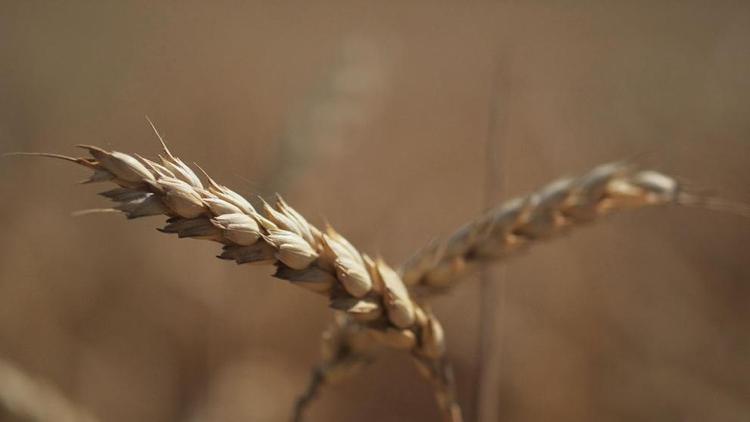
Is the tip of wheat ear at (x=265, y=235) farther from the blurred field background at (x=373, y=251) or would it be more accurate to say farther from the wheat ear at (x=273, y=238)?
the blurred field background at (x=373, y=251)

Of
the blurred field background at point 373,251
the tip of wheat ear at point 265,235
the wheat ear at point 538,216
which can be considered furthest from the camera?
the blurred field background at point 373,251

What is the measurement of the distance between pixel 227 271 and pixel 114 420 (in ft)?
1.26

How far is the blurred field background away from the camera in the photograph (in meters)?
1.49

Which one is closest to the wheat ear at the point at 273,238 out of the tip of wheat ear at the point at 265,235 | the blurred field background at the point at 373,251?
the tip of wheat ear at the point at 265,235

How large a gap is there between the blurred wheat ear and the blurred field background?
0.09 metres

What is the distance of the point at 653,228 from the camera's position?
2.06 m

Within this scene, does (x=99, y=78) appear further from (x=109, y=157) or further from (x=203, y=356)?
(x=109, y=157)

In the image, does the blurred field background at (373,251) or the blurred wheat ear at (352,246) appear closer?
the blurred wheat ear at (352,246)

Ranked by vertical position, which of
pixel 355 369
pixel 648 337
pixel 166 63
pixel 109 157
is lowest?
pixel 648 337

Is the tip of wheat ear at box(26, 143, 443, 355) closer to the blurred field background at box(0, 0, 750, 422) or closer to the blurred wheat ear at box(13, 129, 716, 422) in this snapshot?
the blurred wheat ear at box(13, 129, 716, 422)

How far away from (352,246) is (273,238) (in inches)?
4.6

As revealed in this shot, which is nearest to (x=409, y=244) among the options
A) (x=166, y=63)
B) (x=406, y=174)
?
(x=406, y=174)

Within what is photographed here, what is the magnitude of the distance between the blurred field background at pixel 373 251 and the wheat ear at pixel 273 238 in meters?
0.11

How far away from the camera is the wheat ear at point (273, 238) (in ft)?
1.34
